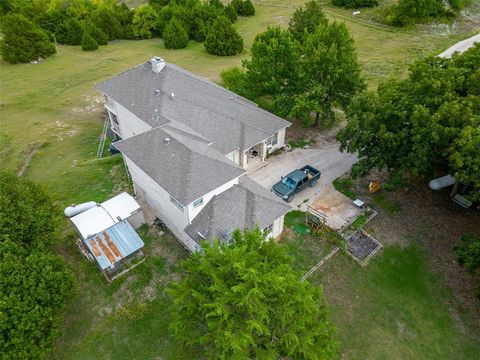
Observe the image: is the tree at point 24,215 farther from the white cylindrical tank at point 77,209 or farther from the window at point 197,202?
the window at point 197,202

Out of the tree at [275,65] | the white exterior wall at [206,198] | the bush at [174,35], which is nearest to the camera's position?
the white exterior wall at [206,198]

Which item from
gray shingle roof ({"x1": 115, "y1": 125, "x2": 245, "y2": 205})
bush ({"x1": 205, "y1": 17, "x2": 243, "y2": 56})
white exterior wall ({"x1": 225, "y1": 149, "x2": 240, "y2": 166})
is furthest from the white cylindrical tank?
bush ({"x1": 205, "y1": 17, "x2": 243, "y2": 56})

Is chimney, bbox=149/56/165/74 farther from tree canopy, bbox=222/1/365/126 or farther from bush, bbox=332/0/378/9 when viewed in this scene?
bush, bbox=332/0/378/9

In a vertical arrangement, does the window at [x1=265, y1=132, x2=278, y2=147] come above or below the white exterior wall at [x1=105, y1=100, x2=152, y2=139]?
below

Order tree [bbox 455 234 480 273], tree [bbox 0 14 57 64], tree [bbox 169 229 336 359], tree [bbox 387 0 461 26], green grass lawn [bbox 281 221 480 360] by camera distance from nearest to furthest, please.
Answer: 1. tree [bbox 169 229 336 359]
2. green grass lawn [bbox 281 221 480 360]
3. tree [bbox 455 234 480 273]
4. tree [bbox 0 14 57 64]
5. tree [bbox 387 0 461 26]

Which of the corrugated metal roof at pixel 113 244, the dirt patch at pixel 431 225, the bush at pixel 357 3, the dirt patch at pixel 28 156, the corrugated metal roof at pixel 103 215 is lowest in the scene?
the dirt patch at pixel 28 156

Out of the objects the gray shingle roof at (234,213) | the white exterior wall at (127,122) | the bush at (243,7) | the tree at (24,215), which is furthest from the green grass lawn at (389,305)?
the bush at (243,7)

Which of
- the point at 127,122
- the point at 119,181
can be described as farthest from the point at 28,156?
the point at 119,181

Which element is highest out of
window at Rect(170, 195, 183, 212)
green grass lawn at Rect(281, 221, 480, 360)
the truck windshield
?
window at Rect(170, 195, 183, 212)
